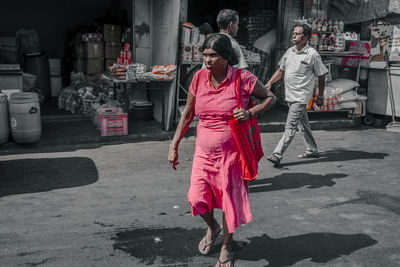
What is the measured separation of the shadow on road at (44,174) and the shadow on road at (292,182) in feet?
7.05

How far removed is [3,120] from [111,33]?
16.4 feet

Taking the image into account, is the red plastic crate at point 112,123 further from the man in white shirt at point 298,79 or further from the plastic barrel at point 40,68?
the plastic barrel at point 40,68

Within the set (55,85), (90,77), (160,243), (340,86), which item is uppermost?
(340,86)

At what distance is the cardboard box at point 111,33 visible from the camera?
10484 mm

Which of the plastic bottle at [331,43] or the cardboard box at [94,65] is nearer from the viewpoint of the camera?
the plastic bottle at [331,43]

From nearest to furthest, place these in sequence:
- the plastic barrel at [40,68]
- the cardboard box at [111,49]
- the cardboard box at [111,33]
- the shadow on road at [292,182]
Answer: the shadow on road at [292,182] → the plastic barrel at [40,68] → the cardboard box at [111,33] → the cardboard box at [111,49]

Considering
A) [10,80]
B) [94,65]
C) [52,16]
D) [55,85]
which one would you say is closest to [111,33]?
[94,65]

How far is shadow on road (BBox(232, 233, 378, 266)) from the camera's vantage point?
3.36m

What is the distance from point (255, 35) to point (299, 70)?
3717mm

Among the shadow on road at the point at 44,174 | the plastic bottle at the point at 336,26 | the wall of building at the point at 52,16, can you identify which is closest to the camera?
the shadow on road at the point at 44,174

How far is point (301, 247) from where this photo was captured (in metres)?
3.55

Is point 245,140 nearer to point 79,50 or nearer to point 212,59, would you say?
point 212,59

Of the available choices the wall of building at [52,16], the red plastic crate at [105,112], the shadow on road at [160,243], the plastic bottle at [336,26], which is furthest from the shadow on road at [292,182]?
the wall of building at [52,16]

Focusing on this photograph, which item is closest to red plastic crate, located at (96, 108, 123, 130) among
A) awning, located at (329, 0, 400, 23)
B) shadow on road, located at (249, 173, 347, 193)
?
shadow on road, located at (249, 173, 347, 193)
